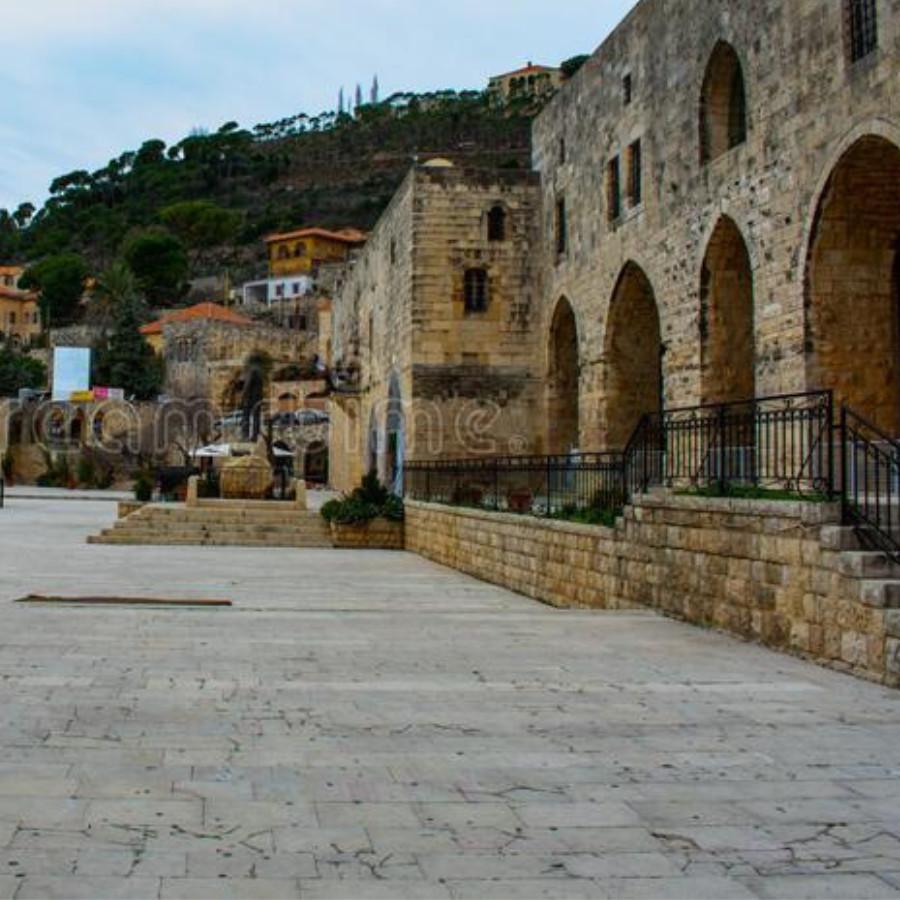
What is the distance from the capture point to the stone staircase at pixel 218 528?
20047 mm

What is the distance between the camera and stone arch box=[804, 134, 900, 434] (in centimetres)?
1270

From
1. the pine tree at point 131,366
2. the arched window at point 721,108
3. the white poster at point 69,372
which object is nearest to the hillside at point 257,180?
the pine tree at point 131,366

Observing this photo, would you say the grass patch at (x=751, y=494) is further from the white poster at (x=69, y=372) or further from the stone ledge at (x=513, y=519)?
the white poster at (x=69, y=372)

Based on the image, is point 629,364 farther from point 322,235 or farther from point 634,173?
point 322,235

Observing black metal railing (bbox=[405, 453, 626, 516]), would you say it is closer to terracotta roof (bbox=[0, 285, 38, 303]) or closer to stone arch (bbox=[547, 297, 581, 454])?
stone arch (bbox=[547, 297, 581, 454])

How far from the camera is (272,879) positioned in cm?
303

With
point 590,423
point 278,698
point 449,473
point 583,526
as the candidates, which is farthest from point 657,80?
point 278,698

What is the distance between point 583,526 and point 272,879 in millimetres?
8614

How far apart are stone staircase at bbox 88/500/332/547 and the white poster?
3306 centimetres

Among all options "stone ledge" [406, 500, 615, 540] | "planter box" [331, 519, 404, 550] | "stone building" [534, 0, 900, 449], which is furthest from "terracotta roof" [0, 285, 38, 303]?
"stone ledge" [406, 500, 615, 540]

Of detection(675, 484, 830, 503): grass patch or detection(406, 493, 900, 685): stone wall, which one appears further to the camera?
detection(675, 484, 830, 503): grass patch

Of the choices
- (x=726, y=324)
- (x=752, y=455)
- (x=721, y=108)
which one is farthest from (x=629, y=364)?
(x=752, y=455)

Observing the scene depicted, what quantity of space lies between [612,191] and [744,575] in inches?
517

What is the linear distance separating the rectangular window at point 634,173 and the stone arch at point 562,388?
16.1 ft
